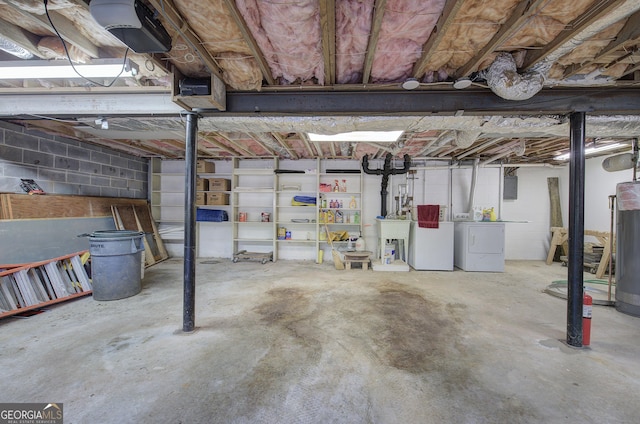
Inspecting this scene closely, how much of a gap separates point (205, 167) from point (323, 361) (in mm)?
4985

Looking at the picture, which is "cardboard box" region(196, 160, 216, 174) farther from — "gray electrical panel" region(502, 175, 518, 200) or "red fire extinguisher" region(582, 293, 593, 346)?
"gray electrical panel" region(502, 175, 518, 200)

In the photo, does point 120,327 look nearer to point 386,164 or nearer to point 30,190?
point 30,190

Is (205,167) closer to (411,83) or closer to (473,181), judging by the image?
(411,83)

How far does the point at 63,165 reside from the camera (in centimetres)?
407

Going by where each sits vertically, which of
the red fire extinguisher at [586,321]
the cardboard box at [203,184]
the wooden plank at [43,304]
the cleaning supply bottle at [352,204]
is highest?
the cardboard box at [203,184]

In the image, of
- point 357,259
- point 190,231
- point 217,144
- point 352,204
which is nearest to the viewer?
point 190,231

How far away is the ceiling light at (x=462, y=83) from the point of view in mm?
2079

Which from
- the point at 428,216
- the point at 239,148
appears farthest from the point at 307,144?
the point at 428,216

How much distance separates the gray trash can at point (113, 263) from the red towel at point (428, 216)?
461cm

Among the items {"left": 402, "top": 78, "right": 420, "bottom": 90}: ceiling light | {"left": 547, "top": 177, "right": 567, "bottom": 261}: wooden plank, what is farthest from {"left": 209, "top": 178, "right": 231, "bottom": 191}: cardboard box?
{"left": 547, "top": 177, "right": 567, "bottom": 261}: wooden plank

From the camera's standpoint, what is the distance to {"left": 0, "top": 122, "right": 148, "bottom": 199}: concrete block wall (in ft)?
11.3

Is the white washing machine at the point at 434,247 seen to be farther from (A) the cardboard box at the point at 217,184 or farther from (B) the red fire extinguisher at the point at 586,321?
(A) the cardboard box at the point at 217,184

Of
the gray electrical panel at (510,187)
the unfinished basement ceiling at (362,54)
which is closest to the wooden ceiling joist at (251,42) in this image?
the unfinished basement ceiling at (362,54)

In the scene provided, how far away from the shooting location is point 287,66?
2070mm
